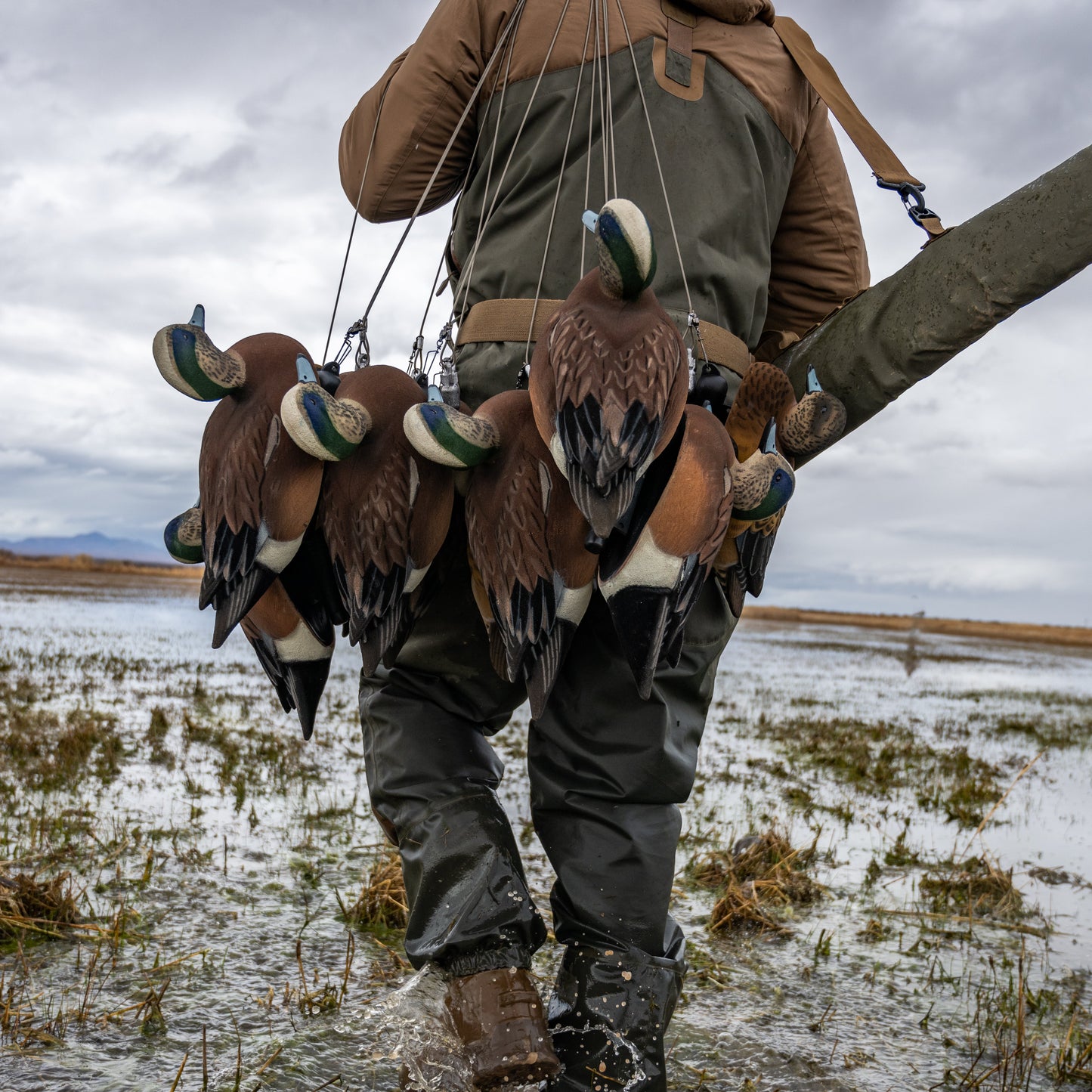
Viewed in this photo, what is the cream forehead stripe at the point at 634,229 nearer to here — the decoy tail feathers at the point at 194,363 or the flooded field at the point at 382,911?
the decoy tail feathers at the point at 194,363

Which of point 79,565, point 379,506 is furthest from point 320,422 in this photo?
point 79,565

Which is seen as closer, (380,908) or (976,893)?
(380,908)

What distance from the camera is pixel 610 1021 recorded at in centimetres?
171

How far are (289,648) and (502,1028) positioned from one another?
753mm

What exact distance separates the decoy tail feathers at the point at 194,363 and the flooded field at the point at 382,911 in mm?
1204

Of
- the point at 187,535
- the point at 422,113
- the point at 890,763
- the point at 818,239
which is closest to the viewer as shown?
the point at 187,535

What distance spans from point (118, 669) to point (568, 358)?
389 inches

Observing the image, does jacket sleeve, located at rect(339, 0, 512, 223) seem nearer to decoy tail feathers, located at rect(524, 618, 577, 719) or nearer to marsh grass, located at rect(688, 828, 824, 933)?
decoy tail feathers, located at rect(524, 618, 577, 719)

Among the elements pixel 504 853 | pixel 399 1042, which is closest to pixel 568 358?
pixel 504 853

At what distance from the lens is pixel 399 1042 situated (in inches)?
83.1

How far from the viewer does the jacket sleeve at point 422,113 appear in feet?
6.56

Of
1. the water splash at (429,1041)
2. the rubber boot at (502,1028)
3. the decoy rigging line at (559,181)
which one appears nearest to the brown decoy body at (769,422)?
the decoy rigging line at (559,181)

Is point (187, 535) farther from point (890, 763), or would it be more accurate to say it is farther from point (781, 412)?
point (890, 763)

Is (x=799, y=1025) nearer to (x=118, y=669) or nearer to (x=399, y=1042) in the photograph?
(x=399, y=1042)
